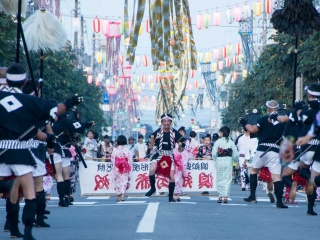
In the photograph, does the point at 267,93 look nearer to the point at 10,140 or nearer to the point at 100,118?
the point at 100,118

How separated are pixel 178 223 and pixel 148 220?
58cm

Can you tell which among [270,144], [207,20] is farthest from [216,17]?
[270,144]

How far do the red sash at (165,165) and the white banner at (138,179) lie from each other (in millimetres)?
3268

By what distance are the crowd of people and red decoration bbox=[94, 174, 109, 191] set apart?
2.14 m

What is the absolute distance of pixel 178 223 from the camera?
40.9 ft

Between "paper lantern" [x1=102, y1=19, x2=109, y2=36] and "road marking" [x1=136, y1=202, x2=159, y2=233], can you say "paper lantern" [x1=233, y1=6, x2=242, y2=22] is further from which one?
"road marking" [x1=136, y1=202, x2=159, y2=233]

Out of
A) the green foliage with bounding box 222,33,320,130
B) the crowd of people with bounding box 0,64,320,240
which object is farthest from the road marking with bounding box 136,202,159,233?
the green foliage with bounding box 222,33,320,130

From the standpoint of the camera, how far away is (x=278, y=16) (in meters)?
16.9

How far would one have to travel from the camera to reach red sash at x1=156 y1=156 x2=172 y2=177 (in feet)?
63.0

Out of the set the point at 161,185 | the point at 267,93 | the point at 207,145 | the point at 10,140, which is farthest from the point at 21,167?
the point at 267,93

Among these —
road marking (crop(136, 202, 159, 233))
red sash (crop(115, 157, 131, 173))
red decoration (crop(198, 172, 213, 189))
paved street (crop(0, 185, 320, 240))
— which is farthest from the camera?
red decoration (crop(198, 172, 213, 189))

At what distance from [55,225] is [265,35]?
44.4 m

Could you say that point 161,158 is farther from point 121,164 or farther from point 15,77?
point 15,77

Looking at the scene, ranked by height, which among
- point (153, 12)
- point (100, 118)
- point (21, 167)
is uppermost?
point (153, 12)
